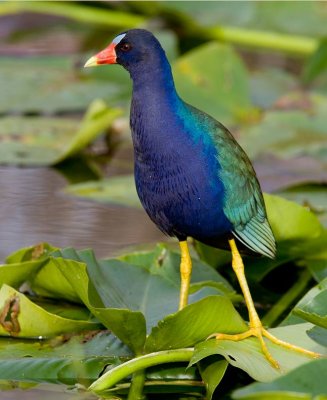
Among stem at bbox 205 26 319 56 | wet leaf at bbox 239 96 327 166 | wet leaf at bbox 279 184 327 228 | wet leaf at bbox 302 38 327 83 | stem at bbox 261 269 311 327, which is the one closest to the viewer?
stem at bbox 261 269 311 327

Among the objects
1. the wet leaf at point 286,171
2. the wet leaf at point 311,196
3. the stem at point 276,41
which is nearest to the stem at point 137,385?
the wet leaf at point 311,196

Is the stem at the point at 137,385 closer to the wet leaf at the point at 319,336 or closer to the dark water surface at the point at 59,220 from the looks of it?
the wet leaf at the point at 319,336

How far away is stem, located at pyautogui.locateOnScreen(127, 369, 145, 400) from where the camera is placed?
254cm

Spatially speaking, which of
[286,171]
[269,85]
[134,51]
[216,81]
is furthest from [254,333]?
[269,85]

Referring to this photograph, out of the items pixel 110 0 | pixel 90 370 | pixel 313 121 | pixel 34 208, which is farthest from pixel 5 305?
pixel 110 0

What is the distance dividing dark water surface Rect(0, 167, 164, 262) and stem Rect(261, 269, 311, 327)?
58 cm

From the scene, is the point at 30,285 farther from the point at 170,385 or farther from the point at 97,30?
the point at 97,30

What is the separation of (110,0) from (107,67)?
2.76ft

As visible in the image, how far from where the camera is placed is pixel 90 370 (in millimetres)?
2604

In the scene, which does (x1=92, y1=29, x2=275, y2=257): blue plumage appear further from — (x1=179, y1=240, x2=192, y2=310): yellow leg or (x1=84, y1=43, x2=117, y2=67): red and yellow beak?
(x1=179, y1=240, x2=192, y2=310): yellow leg

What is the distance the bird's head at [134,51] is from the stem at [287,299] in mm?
846

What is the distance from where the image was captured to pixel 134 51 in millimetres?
2684

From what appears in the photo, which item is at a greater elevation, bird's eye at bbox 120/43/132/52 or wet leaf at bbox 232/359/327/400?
bird's eye at bbox 120/43/132/52

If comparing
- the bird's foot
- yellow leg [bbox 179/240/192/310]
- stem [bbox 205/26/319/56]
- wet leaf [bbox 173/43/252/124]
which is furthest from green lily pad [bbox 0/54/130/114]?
the bird's foot
